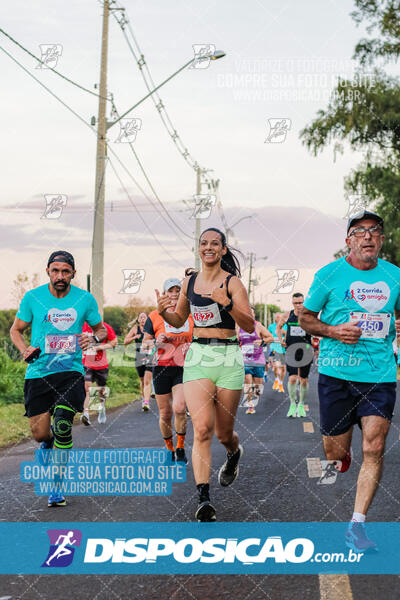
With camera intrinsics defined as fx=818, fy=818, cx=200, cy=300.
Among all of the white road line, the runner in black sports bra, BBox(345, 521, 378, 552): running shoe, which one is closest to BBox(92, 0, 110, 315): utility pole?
the runner in black sports bra

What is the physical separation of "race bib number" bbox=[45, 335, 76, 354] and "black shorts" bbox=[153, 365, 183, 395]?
1.84 meters

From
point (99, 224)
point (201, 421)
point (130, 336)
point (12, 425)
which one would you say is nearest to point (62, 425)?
point (201, 421)

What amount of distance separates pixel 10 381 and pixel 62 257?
30.8ft

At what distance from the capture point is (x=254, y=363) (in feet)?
45.5

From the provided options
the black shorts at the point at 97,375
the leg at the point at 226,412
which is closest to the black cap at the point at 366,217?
the leg at the point at 226,412

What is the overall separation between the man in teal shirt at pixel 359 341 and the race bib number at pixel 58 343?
219cm

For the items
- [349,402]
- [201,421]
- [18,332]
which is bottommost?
[201,421]

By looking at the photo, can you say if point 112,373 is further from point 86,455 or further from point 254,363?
point 86,455

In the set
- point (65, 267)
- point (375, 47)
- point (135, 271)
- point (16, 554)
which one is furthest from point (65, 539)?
point (375, 47)

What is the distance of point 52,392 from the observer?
672 centimetres

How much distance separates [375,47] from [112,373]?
1576cm

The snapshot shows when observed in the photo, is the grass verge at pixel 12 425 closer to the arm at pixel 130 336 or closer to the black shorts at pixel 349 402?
the arm at pixel 130 336

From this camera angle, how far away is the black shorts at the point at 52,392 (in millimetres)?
6699

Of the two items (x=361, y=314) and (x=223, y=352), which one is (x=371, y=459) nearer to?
(x=361, y=314)
